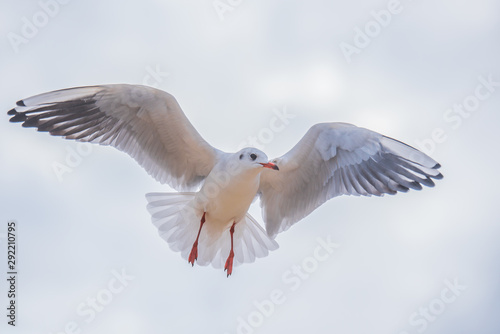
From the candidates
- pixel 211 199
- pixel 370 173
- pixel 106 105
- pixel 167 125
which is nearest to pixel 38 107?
pixel 106 105

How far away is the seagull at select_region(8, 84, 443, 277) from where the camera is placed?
7.64m

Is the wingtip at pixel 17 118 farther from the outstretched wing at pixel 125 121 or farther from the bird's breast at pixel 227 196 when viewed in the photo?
the bird's breast at pixel 227 196

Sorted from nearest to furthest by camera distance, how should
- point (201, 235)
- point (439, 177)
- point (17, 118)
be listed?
point (439, 177), point (17, 118), point (201, 235)

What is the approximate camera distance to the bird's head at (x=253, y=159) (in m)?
7.45

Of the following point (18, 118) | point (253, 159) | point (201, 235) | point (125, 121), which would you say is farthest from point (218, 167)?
point (18, 118)

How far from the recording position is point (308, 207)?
8.09m

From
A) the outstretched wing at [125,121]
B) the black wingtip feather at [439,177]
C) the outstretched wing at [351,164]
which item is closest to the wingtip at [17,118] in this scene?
the outstretched wing at [125,121]

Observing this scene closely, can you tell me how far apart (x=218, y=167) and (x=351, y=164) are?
3.75 feet

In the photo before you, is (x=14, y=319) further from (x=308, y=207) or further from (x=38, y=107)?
(x=308, y=207)

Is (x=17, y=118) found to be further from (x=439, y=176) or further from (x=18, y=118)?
(x=439, y=176)

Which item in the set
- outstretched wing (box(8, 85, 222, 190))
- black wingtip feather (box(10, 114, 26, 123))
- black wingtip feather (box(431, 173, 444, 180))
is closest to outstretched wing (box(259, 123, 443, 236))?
black wingtip feather (box(431, 173, 444, 180))

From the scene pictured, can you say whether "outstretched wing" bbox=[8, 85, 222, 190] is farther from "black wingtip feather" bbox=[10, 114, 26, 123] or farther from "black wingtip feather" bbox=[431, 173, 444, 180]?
"black wingtip feather" bbox=[431, 173, 444, 180]

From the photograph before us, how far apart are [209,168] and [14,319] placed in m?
2.12

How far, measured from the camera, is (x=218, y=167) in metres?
7.82
